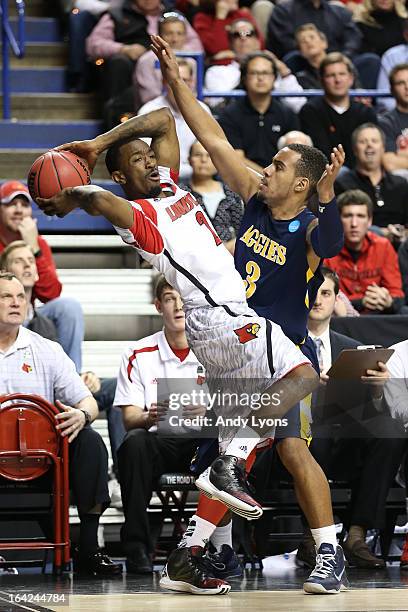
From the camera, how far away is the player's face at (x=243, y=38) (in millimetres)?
12344

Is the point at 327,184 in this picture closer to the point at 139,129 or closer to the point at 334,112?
the point at 139,129

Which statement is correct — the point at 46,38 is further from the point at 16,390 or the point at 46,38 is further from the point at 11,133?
the point at 16,390

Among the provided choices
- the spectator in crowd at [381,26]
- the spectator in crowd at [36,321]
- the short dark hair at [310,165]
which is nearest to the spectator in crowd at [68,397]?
the spectator in crowd at [36,321]

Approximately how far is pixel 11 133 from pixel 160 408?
481 centimetres

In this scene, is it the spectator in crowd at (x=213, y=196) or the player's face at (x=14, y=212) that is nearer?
the player's face at (x=14, y=212)

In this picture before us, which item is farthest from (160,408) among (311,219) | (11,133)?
(11,133)

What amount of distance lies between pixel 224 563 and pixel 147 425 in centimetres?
129

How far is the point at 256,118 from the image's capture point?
11031mm

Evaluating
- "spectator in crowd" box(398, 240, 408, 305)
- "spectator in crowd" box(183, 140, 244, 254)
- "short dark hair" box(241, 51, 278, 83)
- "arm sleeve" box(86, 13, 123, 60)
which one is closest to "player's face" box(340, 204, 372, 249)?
"spectator in crowd" box(398, 240, 408, 305)

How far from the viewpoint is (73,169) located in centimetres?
602

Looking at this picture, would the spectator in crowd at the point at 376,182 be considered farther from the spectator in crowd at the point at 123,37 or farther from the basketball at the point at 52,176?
the basketball at the point at 52,176

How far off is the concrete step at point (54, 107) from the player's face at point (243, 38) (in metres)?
1.46

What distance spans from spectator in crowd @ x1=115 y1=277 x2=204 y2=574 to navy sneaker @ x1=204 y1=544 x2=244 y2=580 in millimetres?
658

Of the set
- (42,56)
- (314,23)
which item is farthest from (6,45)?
(314,23)
